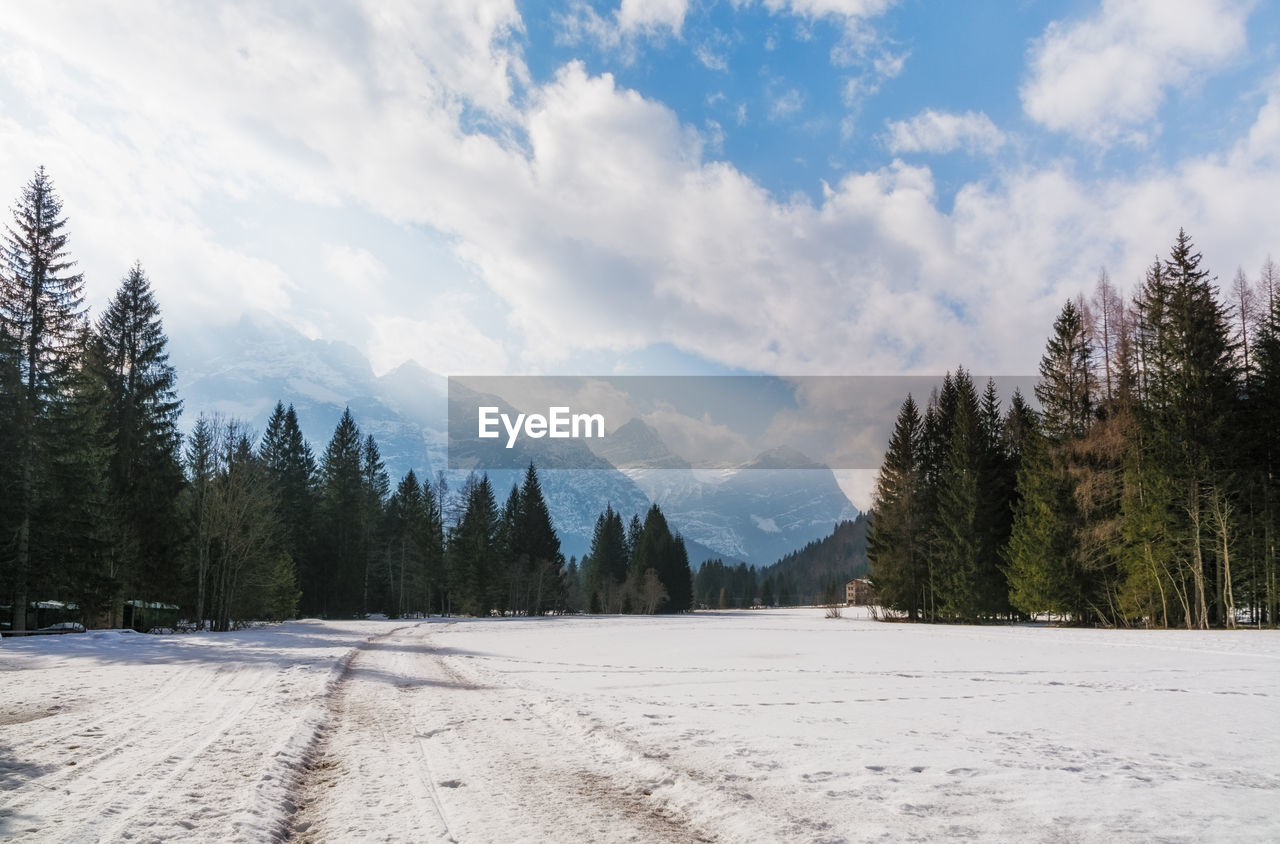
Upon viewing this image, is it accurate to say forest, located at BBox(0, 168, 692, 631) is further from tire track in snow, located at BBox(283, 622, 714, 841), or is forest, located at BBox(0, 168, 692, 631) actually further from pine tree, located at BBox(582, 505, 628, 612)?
pine tree, located at BBox(582, 505, 628, 612)

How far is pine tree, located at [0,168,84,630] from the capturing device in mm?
24562

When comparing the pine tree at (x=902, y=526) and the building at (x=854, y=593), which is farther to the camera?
the building at (x=854, y=593)

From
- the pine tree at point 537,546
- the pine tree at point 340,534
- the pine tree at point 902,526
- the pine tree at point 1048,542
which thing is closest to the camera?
the pine tree at point 1048,542

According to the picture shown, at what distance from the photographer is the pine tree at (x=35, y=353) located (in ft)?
80.6

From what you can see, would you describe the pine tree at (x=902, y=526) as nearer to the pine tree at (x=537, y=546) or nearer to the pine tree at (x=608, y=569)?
the pine tree at (x=537, y=546)

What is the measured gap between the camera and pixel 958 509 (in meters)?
43.9

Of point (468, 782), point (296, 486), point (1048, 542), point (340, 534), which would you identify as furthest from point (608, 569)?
point (468, 782)

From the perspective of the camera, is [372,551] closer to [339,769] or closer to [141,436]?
[141,436]

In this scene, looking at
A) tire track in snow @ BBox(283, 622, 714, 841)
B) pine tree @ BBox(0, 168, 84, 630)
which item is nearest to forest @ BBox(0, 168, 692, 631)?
pine tree @ BBox(0, 168, 84, 630)

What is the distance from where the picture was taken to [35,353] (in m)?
26.0

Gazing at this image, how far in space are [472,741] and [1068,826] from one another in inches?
237

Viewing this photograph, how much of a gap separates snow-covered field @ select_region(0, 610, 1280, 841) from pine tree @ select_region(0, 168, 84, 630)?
1262cm

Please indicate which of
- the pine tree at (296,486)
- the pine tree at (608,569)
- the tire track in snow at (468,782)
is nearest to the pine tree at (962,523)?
the tire track in snow at (468,782)

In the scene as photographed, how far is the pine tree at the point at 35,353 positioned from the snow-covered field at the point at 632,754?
41.4ft
